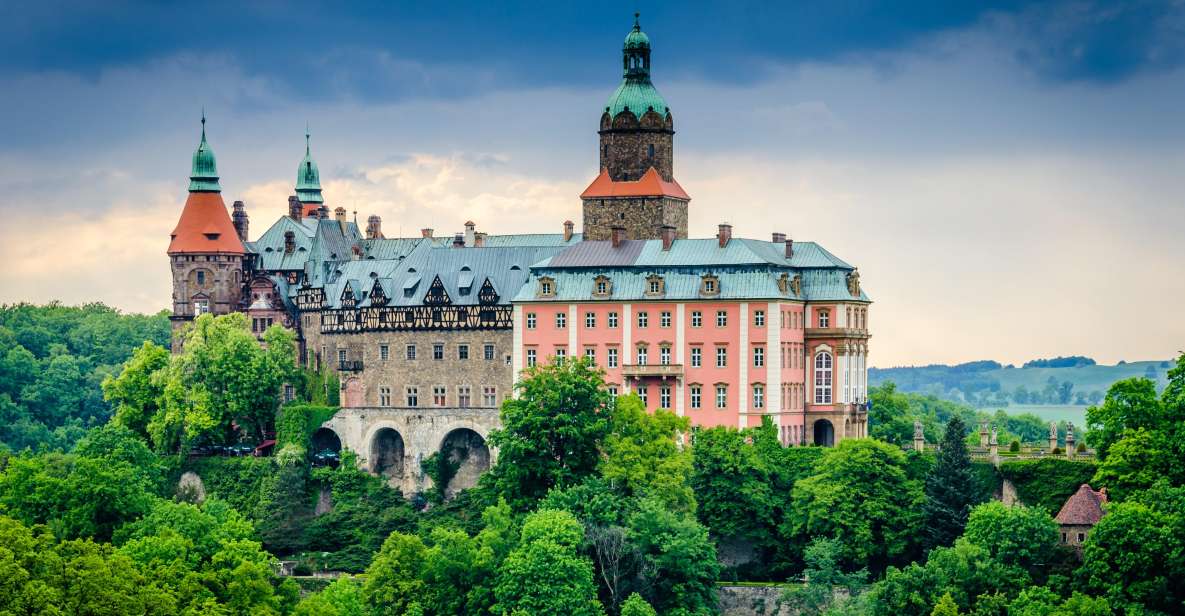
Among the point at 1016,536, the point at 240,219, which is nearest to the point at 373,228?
the point at 240,219

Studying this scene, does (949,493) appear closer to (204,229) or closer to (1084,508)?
(1084,508)

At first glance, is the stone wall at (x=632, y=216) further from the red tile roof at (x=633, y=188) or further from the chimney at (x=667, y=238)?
the chimney at (x=667, y=238)

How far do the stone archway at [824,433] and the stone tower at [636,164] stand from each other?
11496mm

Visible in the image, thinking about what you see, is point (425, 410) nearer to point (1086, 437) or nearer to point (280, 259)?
point (280, 259)

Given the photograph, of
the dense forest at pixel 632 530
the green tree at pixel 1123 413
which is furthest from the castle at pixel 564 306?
the green tree at pixel 1123 413

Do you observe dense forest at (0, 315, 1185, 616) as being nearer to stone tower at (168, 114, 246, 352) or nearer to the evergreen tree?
the evergreen tree

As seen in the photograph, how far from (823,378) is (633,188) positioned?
1304 cm

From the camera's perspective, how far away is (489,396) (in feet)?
334

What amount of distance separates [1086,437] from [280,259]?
45.2m

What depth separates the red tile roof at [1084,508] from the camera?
80250 millimetres

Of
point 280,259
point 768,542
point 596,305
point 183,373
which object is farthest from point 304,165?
point 768,542

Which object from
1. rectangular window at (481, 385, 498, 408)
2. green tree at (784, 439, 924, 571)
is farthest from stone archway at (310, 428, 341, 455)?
green tree at (784, 439, 924, 571)

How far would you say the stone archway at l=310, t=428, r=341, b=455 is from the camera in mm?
102438

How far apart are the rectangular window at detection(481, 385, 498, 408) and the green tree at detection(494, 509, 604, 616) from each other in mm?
20467
